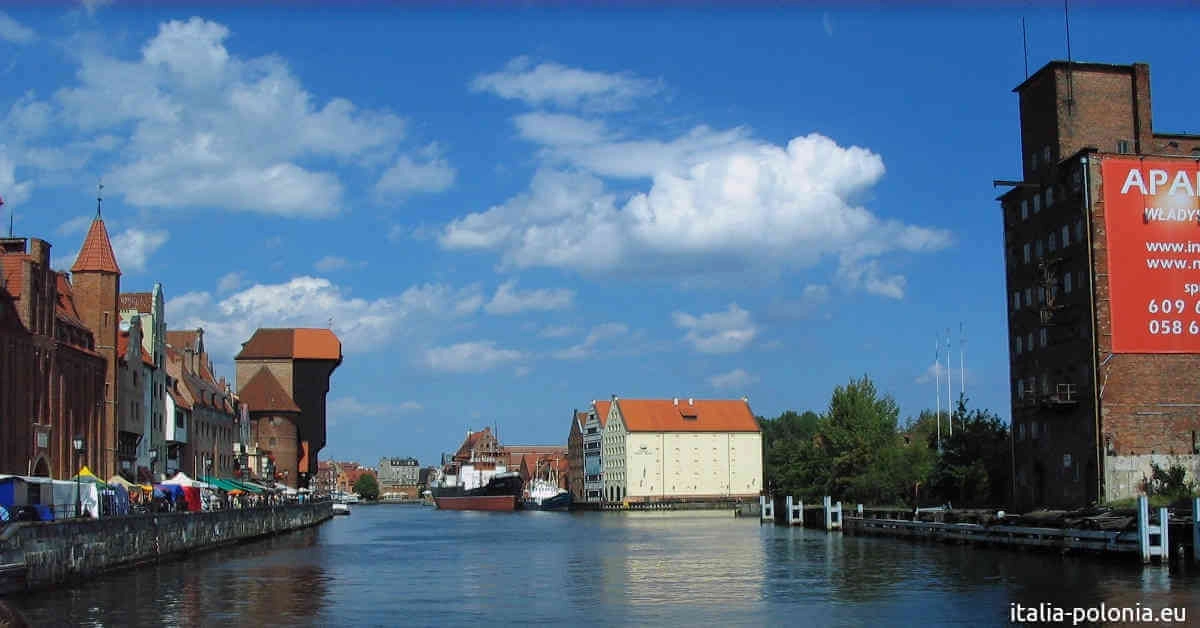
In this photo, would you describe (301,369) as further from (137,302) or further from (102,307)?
(102,307)

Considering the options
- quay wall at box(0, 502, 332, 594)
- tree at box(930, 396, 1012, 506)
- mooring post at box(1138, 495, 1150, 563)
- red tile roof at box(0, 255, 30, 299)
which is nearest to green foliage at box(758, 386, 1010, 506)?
tree at box(930, 396, 1012, 506)

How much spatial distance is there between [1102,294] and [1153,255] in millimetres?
3246

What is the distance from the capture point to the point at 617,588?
139 ft

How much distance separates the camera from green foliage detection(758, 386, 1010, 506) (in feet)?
253

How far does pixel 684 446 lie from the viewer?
185125 mm

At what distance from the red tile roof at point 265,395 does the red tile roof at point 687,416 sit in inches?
2161

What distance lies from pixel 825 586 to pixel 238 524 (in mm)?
44752

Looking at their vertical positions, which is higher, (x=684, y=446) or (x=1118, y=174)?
(x=1118, y=174)

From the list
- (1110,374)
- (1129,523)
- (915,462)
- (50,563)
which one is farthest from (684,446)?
(50,563)

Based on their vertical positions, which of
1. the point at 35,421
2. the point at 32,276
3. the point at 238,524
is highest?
the point at 32,276

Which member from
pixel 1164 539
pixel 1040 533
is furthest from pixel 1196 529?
pixel 1040 533

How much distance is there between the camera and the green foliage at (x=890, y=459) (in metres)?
77.2

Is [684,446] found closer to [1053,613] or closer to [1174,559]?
[1174,559]

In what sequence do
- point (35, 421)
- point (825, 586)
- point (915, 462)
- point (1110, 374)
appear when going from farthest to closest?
point (915, 462) → point (1110, 374) → point (35, 421) → point (825, 586)
